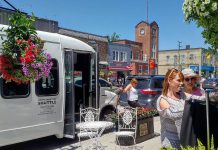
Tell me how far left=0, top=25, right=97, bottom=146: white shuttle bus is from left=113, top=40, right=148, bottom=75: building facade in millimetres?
54678

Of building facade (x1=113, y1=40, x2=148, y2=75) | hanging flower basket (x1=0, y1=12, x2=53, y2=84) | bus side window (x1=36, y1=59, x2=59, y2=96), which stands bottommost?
bus side window (x1=36, y1=59, x2=59, y2=96)

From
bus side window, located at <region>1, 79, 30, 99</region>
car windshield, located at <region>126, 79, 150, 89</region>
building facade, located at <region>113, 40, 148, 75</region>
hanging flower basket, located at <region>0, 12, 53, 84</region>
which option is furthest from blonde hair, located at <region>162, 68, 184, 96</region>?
building facade, located at <region>113, 40, 148, 75</region>

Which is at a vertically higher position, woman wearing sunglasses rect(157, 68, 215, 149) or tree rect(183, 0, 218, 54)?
tree rect(183, 0, 218, 54)

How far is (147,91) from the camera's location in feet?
44.3

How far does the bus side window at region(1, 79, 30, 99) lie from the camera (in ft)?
21.6

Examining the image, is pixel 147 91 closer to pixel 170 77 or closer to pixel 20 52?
pixel 20 52

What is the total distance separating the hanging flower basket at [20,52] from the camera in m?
4.50

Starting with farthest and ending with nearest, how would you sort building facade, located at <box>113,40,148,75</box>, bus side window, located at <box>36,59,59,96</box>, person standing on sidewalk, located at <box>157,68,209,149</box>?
building facade, located at <box>113,40,148,75</box>
bus side window, located at <box>36,59,59,96</box>
person standing on sidewalk, located at <box>157,68,209,149</box>

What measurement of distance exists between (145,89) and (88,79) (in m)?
4.66

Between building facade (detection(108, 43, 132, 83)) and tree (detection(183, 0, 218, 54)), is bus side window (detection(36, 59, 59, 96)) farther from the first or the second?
building facade (detection(108, 43, 132, 83))

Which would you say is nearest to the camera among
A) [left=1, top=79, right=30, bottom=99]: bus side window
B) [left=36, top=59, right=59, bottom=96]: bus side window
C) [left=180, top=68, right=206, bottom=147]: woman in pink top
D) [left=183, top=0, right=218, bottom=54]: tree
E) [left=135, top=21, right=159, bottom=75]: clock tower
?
[left=183, top=0, right=218, bottom=54]: tree

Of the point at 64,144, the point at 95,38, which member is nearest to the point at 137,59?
the point at 95,38

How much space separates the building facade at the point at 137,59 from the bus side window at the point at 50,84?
180ft

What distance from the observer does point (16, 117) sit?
22.1 ft
